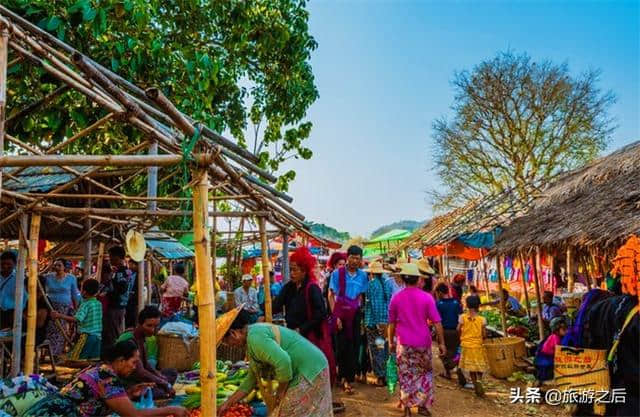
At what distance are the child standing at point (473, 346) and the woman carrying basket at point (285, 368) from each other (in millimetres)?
4007

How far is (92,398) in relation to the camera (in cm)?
337

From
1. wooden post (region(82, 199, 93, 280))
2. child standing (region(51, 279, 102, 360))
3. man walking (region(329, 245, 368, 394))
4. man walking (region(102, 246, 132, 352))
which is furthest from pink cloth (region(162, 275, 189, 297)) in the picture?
man walking (region(329, 245, 368, 394))

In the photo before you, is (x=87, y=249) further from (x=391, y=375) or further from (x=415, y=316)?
(x=415, y=316)

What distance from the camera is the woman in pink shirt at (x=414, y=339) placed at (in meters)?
5.65

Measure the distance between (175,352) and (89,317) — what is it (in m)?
1.25

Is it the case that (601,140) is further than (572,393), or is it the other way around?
(601,140)

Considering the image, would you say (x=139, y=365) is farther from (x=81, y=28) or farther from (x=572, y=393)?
(x=572, y=393)

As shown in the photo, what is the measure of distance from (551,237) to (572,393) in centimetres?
285

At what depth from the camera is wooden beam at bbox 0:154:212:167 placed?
293 cm

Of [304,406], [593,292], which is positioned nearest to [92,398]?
[304,406]

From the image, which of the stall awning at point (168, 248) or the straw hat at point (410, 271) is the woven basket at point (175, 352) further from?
the stall awning at point (168, 248)

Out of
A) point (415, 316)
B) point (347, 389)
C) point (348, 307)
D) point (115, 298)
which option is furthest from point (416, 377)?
point (115, 298)

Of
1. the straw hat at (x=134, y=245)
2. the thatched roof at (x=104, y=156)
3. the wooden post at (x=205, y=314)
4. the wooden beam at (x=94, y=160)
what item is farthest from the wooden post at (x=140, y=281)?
the wooden post at (x=205, y=314)

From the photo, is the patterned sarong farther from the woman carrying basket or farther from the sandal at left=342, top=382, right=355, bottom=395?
the woman carrying basket
